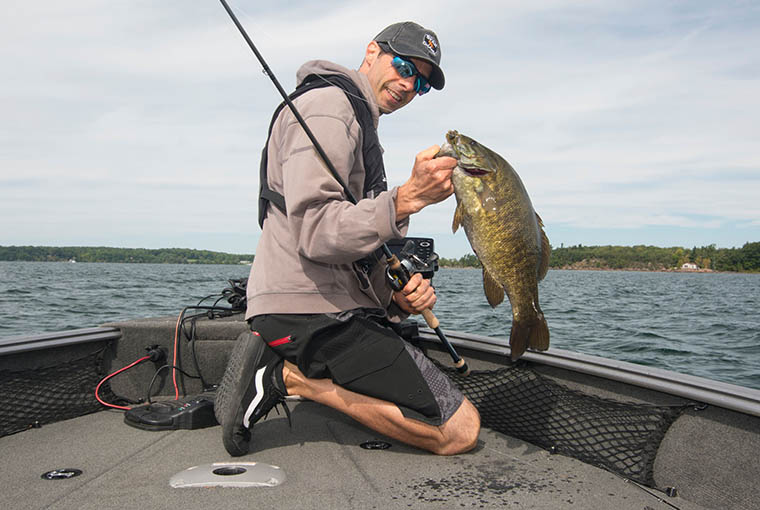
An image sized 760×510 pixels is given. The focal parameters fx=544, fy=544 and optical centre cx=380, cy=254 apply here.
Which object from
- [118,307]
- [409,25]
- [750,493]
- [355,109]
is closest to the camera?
[750,493]

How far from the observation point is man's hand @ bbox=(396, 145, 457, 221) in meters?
2.24

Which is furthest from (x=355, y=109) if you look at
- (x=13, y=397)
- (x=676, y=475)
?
(x=13, y=397)

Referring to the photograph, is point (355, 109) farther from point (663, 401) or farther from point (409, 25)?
point (663, 401)

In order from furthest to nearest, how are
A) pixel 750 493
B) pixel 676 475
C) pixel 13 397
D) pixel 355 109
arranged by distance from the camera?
pixel 13 397 → pixel 355 109 → pixel 676 475 → pixel 750 493

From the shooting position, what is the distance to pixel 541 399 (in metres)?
3.07

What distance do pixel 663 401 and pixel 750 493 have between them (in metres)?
0.49

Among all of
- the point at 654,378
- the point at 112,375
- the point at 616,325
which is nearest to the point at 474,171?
the point at 654,378

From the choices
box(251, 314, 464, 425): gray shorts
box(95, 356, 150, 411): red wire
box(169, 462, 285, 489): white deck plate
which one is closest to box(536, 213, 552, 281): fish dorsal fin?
box(251, 314, 464, 425): gray shorts

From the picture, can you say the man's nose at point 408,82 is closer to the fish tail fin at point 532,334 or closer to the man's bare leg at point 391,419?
the fish tail fin at point 532,334

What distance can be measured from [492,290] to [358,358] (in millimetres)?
756

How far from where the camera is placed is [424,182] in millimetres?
2250

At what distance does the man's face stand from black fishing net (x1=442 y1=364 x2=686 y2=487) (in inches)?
67.0

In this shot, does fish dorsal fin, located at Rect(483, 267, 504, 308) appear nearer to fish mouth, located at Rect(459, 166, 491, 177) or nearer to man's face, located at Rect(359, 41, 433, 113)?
fish mouth, located at Rect(459, 166, 491, 177)

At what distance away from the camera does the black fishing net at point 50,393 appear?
10.4 ft
